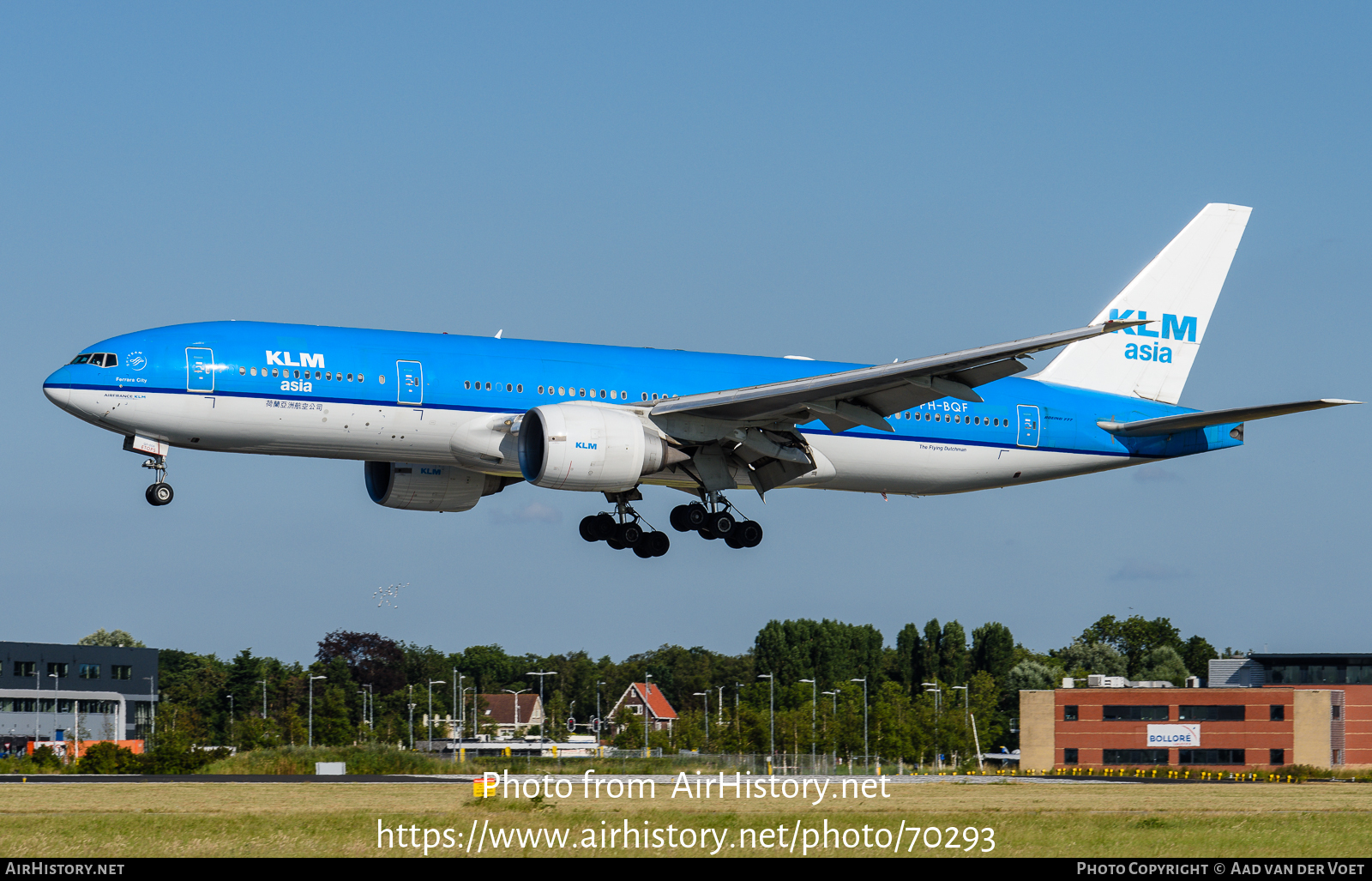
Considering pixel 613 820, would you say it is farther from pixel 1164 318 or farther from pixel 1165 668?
pixel 1165 668

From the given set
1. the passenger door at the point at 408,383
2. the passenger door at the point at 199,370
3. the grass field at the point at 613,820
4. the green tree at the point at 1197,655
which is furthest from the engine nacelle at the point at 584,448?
the green tree at the point at 1197,655

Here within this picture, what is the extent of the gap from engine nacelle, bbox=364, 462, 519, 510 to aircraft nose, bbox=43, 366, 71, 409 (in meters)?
9.05

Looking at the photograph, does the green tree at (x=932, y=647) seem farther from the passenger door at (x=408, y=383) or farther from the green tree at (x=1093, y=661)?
the passenger door at (x=408, y=383)

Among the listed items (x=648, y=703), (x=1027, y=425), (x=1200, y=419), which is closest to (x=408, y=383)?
(x=1027, y=425)

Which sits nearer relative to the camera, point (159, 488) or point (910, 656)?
point (159, 488)

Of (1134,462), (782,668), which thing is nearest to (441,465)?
(1134,462)

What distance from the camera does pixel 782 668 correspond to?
464 ft

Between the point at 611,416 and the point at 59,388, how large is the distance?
1218 cm

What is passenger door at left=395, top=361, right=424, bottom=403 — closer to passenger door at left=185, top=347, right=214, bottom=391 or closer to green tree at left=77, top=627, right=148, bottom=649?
passenger door at left=185, top=347, right=214, bottom=391

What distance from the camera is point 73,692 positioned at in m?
121

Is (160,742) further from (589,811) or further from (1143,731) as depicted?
(1143,731)

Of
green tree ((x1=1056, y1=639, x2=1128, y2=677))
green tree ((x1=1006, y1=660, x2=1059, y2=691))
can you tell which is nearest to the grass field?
green tree ((x1=1006, y1=660, x2=1059, y2=691))
